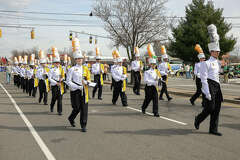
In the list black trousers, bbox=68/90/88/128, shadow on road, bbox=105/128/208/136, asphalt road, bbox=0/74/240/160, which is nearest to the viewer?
asphalt road, bbox=0/74/240/160

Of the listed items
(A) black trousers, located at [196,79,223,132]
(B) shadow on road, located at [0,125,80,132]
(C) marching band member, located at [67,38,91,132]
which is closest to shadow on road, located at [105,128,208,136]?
(A) black trousers, located at [196,79,223,132]

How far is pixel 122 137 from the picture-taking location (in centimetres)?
639

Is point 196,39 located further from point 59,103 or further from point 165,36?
point 59,103

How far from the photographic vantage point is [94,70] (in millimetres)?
14164

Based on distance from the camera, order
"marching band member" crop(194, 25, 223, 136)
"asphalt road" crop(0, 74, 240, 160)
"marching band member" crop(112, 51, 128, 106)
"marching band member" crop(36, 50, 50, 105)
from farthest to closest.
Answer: "marching band member" crop(36, 50, 50, 105)
"marching band member" crop(112, 51, 128, 106)
"marching band member" crop(194, 25, 223, 136)
"asphalt road" crop(0, 74, 240, 160)

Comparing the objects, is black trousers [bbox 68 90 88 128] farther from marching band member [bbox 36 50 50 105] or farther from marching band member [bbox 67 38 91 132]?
marching band member [bbox 36 50 50 105]

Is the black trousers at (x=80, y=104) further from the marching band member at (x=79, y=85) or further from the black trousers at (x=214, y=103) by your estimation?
the black trousers at (x=214, y=103)

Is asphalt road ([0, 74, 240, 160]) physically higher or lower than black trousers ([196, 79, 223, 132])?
lower

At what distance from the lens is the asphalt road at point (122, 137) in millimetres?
5160

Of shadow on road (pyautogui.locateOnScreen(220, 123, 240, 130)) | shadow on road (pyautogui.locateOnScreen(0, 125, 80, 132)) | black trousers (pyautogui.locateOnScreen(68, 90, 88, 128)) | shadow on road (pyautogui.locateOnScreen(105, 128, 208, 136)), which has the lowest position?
shadow on road (pyautogui.locateOnScreen(0, 125, 80, 132))

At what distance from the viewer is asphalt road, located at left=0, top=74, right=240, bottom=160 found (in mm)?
5160

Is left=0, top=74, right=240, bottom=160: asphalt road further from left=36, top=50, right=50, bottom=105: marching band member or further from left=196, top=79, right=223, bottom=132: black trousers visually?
left=36, top=50, right=50, bottom=105: marching band member

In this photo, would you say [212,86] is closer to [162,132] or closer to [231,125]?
[162,132]

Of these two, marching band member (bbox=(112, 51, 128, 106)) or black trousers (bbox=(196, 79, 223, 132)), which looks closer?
black trousers (bbox=(196, 79, 223, 132))
